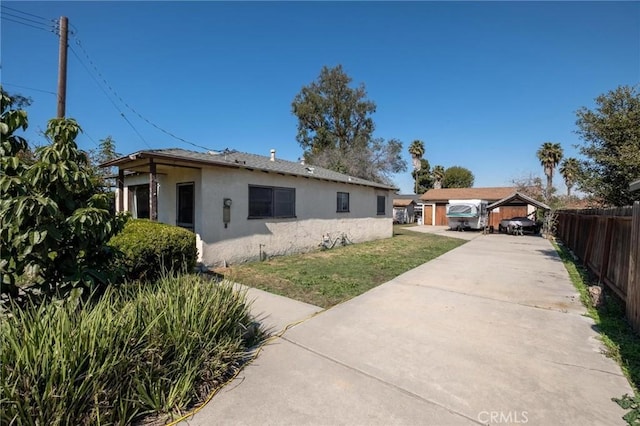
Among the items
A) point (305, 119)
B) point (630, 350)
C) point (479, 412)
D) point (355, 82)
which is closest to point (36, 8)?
point (479, 412)

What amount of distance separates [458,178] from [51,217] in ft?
193

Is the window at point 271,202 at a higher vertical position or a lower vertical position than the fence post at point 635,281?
higher

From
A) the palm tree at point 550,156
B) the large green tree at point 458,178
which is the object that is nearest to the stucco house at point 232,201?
the palm tree at point 550,156

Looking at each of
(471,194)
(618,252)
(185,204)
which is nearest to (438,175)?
(471,194)

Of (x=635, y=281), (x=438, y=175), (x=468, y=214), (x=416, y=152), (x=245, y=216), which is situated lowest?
(x=635, y=281)

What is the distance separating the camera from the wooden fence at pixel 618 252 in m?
4.22

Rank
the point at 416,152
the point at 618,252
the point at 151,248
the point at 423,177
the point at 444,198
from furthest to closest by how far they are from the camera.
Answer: the point at 423,177, the point at 416,152, the point at 444,198, the point at 618,252, the point at 151,248

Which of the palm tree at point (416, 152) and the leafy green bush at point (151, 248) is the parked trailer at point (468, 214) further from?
the palm tree at point (416, 152)

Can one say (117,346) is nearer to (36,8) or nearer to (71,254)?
(71,254)

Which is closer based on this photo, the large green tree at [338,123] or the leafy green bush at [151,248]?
the leafy green bush at [151,248]

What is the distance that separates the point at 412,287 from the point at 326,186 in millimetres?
6816

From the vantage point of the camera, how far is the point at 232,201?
8578mm

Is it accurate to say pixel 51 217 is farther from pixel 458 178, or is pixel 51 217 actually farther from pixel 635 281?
pixel 458 178

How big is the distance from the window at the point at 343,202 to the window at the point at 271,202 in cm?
311
